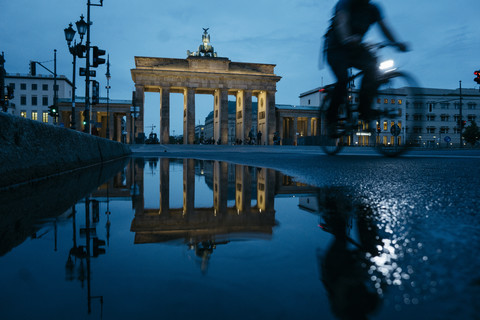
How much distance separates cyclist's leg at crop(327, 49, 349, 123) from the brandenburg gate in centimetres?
4956

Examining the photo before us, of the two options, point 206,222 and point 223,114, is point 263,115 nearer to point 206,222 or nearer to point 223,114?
point 223,114

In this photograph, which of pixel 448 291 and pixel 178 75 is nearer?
pixel 448 291

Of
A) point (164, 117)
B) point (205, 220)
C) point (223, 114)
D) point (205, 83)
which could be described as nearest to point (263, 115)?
Result: point (223, 114)

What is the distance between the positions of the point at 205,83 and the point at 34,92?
39.3 metres

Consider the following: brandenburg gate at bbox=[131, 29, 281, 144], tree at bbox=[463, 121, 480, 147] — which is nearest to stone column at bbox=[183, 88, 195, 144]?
brandenburg gate at bbox=[131, 29, 281, 144]

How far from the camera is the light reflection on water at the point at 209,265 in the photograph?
862 millimetres

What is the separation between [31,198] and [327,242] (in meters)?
2.15

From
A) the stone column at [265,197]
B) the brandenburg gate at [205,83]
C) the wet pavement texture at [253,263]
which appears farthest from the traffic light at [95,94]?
the brandenburg gate at [205,83]

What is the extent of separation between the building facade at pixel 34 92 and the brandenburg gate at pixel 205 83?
27630 millimetres

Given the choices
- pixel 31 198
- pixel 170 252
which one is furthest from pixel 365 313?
pixel 31 198

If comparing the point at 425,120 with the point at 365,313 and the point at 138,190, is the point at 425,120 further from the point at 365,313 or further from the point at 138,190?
the point at 365,313

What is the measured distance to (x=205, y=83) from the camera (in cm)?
5597

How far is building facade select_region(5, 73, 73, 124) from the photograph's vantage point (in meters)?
75.0

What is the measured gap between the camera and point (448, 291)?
93cm
